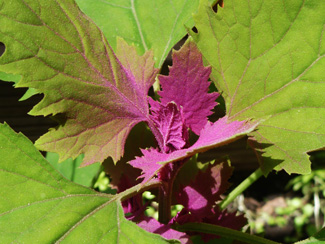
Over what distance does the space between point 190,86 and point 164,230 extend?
0.18 m

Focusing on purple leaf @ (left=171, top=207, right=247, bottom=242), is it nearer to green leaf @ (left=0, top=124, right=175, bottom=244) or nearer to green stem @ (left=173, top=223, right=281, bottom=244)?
green stem @ (left=173, top=223, right=281, bottom=244)

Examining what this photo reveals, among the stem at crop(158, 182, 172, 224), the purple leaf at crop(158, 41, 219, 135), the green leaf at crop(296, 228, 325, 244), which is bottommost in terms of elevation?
the green leaf at crop(296, 228, 325, 244)

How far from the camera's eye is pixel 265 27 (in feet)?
1.62

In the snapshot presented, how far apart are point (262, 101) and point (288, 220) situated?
4.55 feet

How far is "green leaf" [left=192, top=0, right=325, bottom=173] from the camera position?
489 mm

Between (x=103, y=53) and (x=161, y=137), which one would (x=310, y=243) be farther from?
(x=103, y=53)

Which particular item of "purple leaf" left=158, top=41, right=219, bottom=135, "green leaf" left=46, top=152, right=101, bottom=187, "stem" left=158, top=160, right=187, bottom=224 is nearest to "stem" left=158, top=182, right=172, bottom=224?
"stem" left=158, top=160, right=187, bottom=224

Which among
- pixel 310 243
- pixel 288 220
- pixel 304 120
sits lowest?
pixel 288 220

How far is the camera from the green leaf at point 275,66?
19.2 inches

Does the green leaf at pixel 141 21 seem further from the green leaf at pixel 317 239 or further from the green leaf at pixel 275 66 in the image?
the green leaf at pixel 317 239

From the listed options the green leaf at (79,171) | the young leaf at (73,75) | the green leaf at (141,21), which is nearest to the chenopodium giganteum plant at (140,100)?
the young leaf at (73,75)

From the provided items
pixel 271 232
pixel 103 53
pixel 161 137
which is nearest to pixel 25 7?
pixel 103 53

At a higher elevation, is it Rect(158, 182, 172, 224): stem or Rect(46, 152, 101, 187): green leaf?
Rect(158, 182, 172, 224): stem

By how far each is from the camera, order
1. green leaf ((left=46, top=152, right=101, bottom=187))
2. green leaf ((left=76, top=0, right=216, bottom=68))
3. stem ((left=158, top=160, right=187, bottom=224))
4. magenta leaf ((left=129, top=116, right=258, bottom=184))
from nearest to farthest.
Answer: magenta leaf ((left=129, top=116, right=258, bottom=184)), stem ((left=158, top=160, right=187, bottom=224)), green leaf ((left=76, top=0, right=216, bottom=68)), green leaf ((left=46, top=152, right=101, bottom=187))
